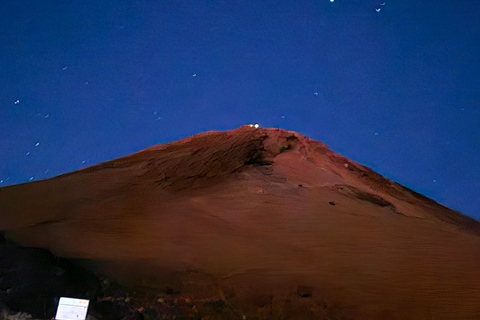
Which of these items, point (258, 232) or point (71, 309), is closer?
point (71, 309)

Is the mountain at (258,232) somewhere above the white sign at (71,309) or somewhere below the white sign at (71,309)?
above

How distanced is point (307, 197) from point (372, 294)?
18.3 inches

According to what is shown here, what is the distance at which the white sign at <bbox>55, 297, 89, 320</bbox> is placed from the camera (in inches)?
59.9

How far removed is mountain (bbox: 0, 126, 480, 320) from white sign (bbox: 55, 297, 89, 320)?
0.12 meters

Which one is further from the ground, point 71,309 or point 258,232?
point 258,232

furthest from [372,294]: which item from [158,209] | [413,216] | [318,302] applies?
[158,209]

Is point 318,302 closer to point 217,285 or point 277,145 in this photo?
point 217,285

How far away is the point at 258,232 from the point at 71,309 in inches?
25.7

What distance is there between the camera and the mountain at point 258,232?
5.04ft

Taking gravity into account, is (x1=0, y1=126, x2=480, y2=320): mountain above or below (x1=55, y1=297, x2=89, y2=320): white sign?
above

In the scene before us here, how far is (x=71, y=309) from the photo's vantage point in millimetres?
1533

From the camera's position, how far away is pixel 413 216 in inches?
73.4

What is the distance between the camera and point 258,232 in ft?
5.60

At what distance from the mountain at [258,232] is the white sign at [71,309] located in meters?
0.12
